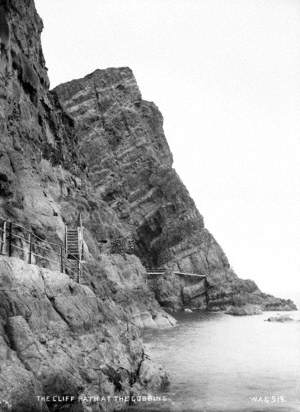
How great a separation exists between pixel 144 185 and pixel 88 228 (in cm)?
5108

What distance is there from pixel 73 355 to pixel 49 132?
4428cm

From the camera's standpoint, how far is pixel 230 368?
2534 cm

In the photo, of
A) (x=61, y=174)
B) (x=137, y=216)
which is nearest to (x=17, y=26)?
(x=61, y=174)

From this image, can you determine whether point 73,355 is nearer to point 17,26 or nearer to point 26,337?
point 26,337

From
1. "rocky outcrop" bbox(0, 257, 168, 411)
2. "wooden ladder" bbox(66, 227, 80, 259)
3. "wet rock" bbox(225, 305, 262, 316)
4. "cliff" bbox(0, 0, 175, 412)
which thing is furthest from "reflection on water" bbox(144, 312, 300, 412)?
"wet rock" bbox(225, 305, 262, 316)

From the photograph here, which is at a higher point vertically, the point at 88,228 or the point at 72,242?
the point at 88,228

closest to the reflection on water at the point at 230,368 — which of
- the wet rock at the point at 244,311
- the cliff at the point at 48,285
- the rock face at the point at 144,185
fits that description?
the cliff at the point at 48,285

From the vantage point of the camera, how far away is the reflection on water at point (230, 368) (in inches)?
691

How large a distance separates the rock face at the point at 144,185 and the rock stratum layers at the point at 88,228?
0.27m

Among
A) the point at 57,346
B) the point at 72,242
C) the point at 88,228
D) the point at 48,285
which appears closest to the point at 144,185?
the point at 88,228

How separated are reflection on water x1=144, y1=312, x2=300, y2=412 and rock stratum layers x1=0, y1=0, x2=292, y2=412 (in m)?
2.19

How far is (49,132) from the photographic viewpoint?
5478 cm

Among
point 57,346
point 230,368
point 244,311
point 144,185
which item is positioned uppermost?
point 144,185

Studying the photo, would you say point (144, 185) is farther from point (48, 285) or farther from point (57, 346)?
point (57, 346)
